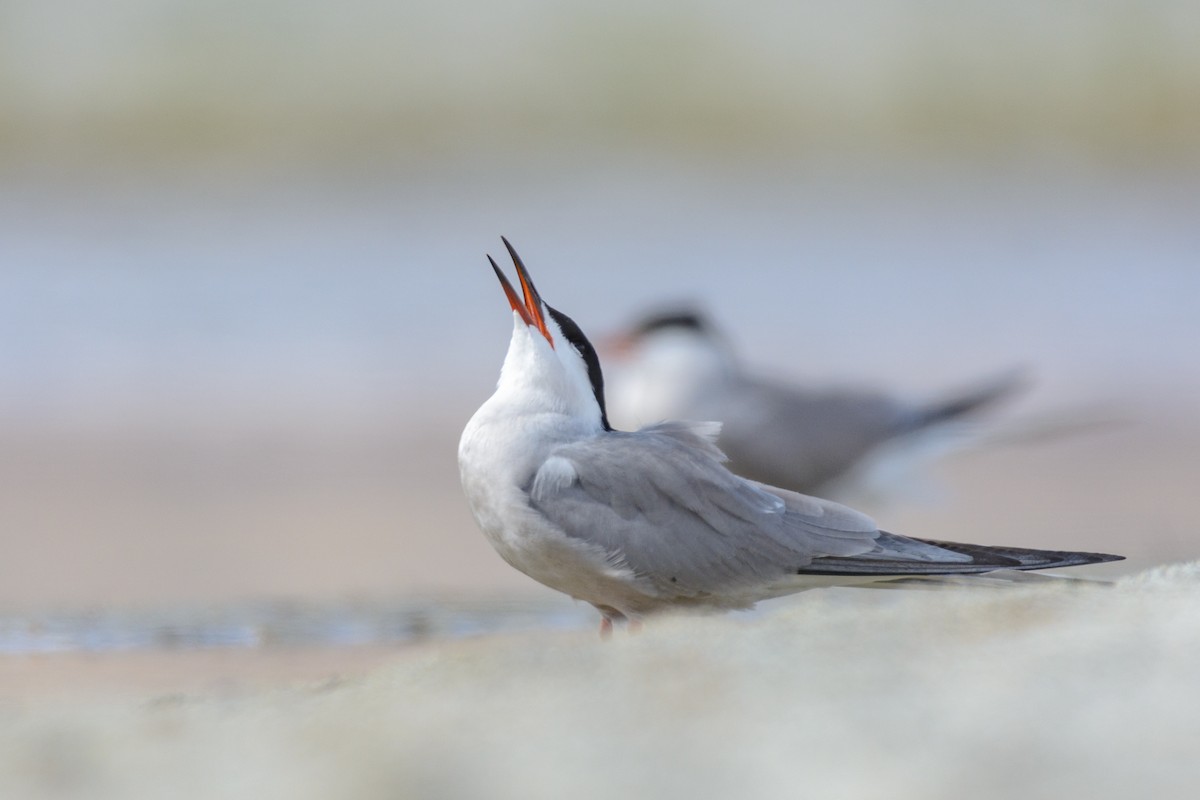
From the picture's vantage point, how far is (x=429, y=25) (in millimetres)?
19047

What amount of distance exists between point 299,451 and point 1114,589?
5816 millimetres

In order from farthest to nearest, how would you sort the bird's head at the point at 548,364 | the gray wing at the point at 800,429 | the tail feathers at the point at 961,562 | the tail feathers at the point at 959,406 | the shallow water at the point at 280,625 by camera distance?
the tail feathers at the point at 959,406, the gray wing at the point at 800,429, the shallow water at the point at 280,625, the bird's head at the point at 548,364, the tail feathers at the point at 961,562

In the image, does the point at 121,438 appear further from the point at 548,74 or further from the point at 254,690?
the point at 548,74

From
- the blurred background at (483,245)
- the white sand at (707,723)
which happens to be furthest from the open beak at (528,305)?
the blurred background at (483,245)

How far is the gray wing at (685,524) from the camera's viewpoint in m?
3.74

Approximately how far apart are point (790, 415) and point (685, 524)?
2.27 metres

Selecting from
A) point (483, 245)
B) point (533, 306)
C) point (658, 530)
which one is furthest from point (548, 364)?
point (483, 245)

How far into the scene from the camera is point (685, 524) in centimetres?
381

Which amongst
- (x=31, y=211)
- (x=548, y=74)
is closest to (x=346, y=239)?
(x=31, y=211)

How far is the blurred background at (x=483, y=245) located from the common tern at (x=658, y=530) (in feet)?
5.10

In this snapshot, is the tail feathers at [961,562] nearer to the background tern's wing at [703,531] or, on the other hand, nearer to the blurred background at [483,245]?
the background tern's wing at [703,531]

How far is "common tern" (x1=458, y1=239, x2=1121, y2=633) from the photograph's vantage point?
3.72m

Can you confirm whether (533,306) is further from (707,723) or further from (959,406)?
(959,406)

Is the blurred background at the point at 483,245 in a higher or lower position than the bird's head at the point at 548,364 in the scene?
higher
